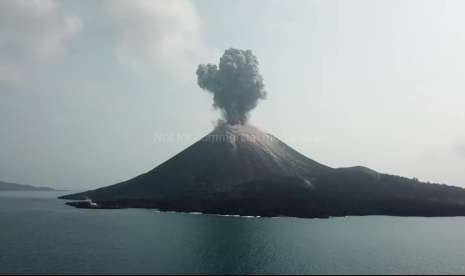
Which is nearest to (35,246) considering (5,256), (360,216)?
(5,256)

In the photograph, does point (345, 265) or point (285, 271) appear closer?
point (285, 271)

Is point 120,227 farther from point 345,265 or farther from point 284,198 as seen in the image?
point 284,198

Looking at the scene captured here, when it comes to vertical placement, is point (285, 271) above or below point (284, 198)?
below

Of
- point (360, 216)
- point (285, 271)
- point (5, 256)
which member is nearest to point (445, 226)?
point (360, 216)

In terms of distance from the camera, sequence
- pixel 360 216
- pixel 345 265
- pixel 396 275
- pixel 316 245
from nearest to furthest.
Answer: pixel 396 275 → pixel 345 265 → pixel 316 245 → pixel 360 216

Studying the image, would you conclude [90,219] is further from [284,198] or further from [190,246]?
[284,198]

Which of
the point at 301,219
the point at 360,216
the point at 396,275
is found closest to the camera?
the point at 396,275
